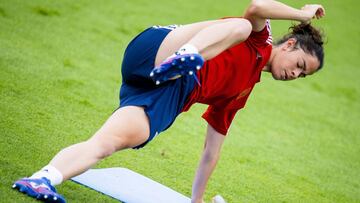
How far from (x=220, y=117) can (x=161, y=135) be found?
1.31m

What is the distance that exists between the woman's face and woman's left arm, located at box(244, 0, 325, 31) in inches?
8.2

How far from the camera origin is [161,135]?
435 cm

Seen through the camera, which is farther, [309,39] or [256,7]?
[309,39]

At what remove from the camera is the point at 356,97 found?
717 cm

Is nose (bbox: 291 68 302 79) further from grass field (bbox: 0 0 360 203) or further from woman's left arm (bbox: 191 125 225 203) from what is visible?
grass field (bbox: 0 0 360 203)

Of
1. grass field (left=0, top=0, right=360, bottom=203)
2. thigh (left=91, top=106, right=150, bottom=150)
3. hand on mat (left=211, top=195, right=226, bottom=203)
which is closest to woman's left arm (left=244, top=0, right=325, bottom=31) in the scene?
thigh (left=91, top=106, right=150, bottom=150)

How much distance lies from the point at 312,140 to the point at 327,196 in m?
1.30

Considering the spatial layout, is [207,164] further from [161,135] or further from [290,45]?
[161,135]

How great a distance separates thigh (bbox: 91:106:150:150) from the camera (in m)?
2.46

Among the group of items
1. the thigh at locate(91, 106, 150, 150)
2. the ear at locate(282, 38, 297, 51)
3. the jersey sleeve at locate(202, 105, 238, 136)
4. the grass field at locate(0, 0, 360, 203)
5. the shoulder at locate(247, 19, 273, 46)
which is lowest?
the grass field at locate(0, 0, 360, 203)

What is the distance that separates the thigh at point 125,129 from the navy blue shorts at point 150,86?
37mm

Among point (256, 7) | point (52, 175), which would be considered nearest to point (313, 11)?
point (256, 7)

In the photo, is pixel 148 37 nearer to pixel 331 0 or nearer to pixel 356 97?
pixel 356 97

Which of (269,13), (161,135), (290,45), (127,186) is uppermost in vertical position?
(269,13)
